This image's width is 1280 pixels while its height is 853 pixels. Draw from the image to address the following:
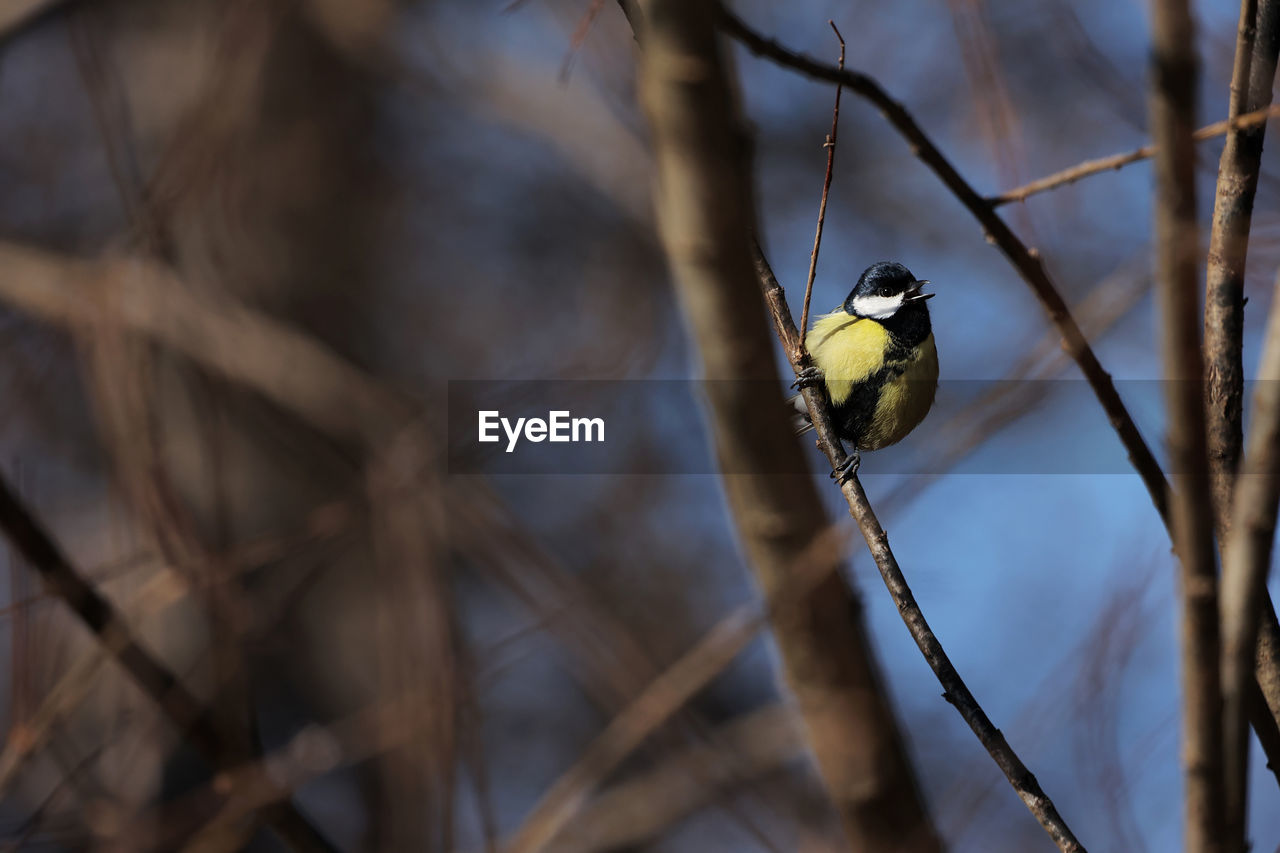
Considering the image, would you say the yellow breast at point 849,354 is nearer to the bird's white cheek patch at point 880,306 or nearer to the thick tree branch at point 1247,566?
the bird's white cheek patch at point 880,306

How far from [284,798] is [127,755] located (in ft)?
2.01

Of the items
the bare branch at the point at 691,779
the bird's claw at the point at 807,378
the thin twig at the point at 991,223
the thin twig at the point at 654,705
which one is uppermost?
the thin twig at the point at 991,223

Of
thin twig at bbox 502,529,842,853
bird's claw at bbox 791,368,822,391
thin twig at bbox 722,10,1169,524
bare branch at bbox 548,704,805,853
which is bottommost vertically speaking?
bare branch at bbox 548,704,805,853

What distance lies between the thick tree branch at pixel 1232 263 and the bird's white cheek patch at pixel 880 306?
1.27 m

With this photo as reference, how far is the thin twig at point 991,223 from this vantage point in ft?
3.09

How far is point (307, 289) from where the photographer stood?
4438 mm

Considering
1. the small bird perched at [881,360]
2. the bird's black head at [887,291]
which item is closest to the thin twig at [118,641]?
the small bird perched at [881,360]

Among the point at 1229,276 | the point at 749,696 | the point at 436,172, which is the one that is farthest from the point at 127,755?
the point at 749,696

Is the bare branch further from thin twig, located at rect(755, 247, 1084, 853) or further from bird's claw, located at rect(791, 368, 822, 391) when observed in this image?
bird's claw, located at rect(791, 368, 822, 391)

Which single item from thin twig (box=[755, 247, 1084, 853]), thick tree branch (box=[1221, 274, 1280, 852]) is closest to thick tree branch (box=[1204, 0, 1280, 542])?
thin twig (box=[755, 247, 1084, 853])

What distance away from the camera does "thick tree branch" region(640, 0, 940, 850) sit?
3.20 ft

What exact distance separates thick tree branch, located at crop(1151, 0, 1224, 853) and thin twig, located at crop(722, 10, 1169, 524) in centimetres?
27

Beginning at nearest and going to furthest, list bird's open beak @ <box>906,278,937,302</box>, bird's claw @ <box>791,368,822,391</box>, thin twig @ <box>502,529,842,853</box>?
thin twig @ <box>502,529,842,853</box>
bird's claw @ <box>791,368,822,391</box>
bird's open beak @ <box>906,278,937,302</box>

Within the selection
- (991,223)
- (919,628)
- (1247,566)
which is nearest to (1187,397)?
(1247,566)
